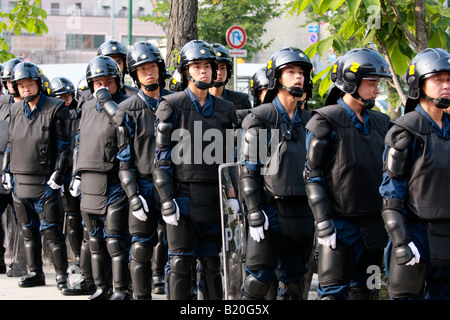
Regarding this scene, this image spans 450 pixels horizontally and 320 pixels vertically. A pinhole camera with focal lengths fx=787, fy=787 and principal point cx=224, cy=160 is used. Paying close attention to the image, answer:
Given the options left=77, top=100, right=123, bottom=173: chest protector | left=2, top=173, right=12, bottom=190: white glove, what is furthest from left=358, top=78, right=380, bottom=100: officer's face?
left=2, top=173, right=12, bottom=190: white glove

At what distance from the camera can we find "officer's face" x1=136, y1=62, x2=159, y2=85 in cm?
734

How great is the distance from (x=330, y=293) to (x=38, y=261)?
4367 mm

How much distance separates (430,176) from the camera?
4.83 m

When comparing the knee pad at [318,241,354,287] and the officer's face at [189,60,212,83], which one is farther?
the officer's face at [189,60,212,83]

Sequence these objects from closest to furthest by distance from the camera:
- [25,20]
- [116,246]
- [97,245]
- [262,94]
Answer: [116,246]
[97,245]
[262,94]
[25,20]

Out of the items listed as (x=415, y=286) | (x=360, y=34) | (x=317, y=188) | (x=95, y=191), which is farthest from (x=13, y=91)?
(x=415, y=286)

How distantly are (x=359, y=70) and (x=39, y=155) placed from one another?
4.12 meters

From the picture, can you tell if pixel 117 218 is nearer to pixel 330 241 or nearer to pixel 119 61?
pixel 330 241

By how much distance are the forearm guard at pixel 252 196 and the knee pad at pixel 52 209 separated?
3.10 meters

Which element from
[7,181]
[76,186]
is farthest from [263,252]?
[7,181]

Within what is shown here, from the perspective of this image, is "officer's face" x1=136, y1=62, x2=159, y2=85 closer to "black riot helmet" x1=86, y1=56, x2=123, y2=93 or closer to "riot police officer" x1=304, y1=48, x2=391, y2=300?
"black riot helmet" x1=86, y1=56, x2=123, y2=93

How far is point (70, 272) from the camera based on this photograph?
9.50m

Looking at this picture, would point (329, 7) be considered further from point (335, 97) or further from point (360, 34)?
point (360, 34)

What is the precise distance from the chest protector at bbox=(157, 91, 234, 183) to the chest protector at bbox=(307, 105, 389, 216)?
124 centimetres
